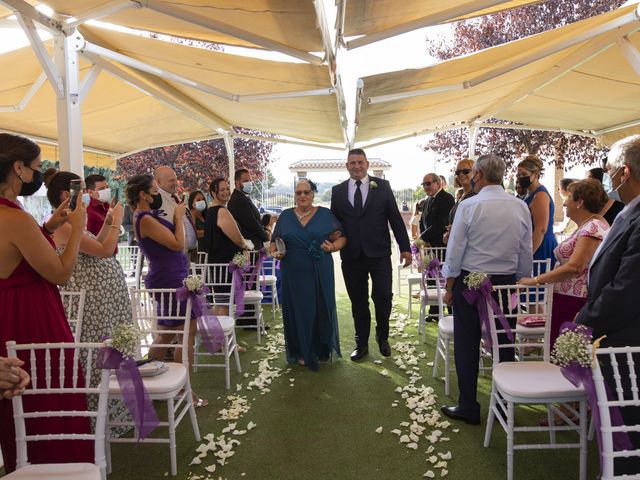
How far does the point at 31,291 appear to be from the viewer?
76.9 inches

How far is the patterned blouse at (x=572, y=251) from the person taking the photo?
269cm

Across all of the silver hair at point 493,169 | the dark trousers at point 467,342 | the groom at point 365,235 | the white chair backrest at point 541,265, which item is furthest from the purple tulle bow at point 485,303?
the groom at point 365,235

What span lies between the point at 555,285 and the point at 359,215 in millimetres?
1898

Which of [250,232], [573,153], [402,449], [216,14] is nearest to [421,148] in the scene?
[573,153]

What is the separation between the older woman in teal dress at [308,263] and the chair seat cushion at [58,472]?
103 inches

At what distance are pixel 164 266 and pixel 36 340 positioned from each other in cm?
143

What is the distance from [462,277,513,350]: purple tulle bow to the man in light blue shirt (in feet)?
0.63

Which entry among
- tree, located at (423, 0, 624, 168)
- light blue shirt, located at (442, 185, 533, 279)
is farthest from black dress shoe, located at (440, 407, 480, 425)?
tree, located at (423, 0, 624, 168)

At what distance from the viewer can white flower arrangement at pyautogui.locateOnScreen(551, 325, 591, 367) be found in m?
1.63

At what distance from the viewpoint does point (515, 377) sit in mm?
2488

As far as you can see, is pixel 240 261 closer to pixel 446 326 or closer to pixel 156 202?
pixel 156 202

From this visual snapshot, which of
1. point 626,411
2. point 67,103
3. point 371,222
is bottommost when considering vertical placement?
point 626,411

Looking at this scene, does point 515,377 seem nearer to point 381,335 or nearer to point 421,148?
point 381,335

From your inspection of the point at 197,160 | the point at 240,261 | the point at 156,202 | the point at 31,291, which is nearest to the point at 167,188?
the point at 156,202
